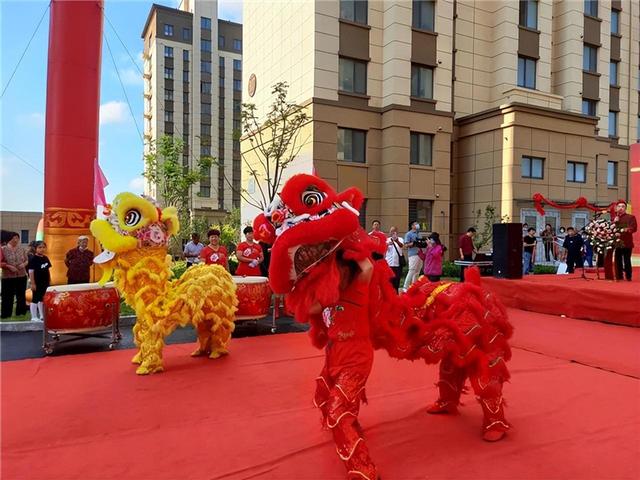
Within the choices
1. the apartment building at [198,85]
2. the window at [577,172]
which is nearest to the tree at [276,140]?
the window at [577,172]

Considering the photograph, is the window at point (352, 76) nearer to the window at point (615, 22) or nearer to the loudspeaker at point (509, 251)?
the loudspeaker at point (509, 251)

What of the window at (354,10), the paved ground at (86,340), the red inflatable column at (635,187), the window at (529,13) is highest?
the window at (529,13)

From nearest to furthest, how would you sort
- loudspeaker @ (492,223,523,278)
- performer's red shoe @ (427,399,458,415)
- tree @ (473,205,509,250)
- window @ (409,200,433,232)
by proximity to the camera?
1. performer's red shoe @ (427,399,458,415)
2. loudspeaker @ (492,223,523,278)
3. tree @ (473,205,509,250)
4. window @ (409,200,433,232)

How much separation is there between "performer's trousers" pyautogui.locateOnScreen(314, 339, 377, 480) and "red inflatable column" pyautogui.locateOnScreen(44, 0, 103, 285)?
22.0 ft

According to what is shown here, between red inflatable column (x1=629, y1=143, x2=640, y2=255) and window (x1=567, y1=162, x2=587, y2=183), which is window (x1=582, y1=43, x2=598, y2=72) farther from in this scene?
red inflatable column (x1=629, y1=143, x2=640, y2=255)

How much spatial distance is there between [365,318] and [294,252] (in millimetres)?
535

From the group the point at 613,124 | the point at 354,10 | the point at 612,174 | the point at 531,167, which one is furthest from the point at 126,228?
the point at 613,124

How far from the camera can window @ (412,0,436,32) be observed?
14.0 m

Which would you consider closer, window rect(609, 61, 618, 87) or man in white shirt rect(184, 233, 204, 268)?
man in white shirt rect(184, 233, 204, 268)

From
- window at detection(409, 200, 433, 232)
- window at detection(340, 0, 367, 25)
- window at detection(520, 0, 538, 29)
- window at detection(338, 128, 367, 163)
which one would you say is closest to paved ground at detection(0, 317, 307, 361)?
window at detection(338, 128, 367, 163)

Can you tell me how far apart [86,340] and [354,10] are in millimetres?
11833

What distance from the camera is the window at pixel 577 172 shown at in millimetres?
15438

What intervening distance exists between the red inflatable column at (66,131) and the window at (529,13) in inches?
537

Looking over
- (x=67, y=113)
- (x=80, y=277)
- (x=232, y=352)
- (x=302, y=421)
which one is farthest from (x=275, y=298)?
(x=67, y=113)
